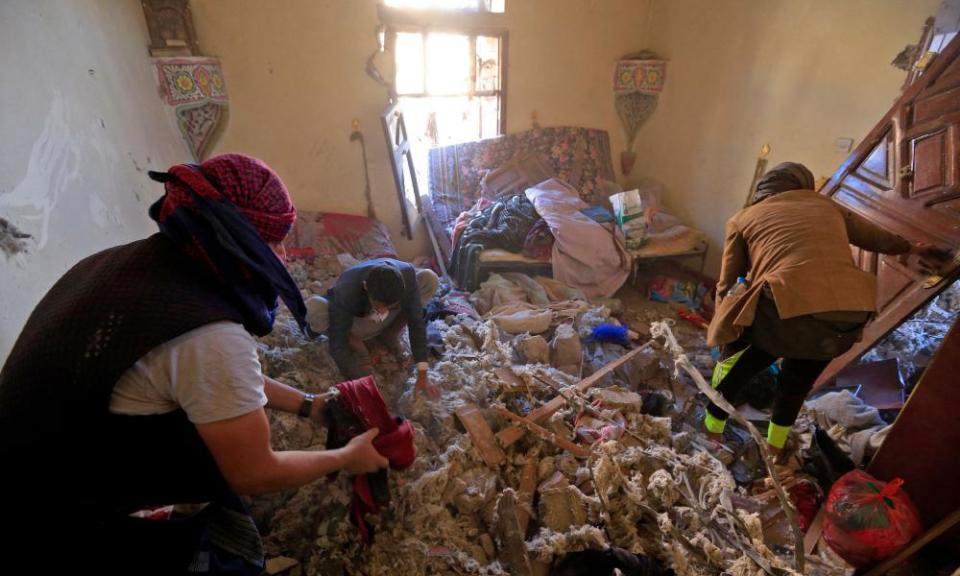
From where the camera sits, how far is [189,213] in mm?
885

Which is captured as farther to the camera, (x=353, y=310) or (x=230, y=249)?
(x=353, y=310)

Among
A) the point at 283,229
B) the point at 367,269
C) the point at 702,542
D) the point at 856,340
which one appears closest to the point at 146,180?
the point at 367,269

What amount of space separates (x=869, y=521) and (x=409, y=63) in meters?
3.97

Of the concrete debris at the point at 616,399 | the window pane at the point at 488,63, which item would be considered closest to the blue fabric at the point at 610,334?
the concrete debris at the point at 616,399

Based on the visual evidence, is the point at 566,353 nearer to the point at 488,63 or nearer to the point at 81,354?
the point at 81,354

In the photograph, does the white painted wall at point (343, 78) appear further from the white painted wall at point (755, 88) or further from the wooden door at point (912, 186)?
the wooden door at point (912, 186)

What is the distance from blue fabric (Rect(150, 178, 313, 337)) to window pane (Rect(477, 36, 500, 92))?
351 cm

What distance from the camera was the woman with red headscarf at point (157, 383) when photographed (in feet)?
2.70

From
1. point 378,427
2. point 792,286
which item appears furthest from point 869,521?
point 378,427

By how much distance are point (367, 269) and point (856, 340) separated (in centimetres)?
210

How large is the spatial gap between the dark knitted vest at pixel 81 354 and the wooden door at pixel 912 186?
2.67 m

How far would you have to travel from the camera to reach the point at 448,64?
3797 millimetres

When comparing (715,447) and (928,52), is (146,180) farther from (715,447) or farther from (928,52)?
(928,52)

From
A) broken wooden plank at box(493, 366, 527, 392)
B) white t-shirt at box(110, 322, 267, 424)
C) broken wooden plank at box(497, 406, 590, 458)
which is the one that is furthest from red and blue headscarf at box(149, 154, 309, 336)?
broken wooden plank at box(493, 366, 527, 392)
